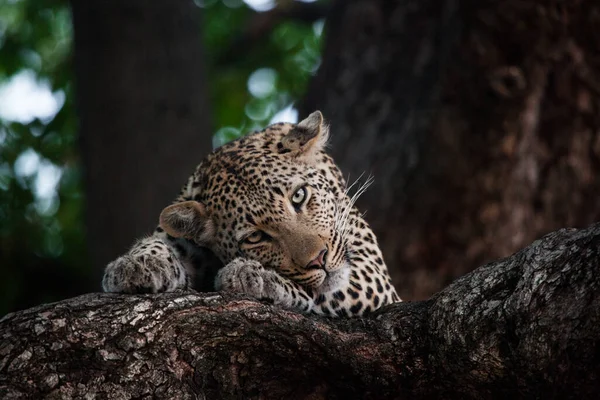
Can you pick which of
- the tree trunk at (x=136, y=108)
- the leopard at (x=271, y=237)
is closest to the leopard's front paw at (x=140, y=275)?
the leopard at (x=271, y=237)

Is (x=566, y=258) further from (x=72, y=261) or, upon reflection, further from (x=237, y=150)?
(x=72, y=261)

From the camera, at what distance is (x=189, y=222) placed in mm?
6961

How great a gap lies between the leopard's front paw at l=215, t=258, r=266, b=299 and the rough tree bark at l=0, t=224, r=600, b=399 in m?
0.28

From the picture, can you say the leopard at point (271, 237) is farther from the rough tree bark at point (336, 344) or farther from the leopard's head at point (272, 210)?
the rough tree bark at point (336, 344)

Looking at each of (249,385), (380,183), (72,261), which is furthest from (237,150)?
(72,261)

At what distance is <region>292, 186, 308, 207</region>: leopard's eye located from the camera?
6.91 meters

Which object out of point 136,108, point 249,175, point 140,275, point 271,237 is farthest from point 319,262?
point 136,108

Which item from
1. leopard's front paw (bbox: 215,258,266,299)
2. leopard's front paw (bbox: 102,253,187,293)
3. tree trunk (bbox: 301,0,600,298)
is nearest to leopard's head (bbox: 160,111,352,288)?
leopard's front paw (bbox: 215,258,266,299)

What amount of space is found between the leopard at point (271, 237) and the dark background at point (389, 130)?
143 inches

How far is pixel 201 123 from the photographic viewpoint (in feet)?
41.4

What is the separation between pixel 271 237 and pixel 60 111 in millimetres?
8135

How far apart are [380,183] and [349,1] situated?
2875 millimetres

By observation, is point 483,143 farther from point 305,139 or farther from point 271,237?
point 271,237

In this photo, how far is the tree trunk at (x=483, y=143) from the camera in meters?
10.6
